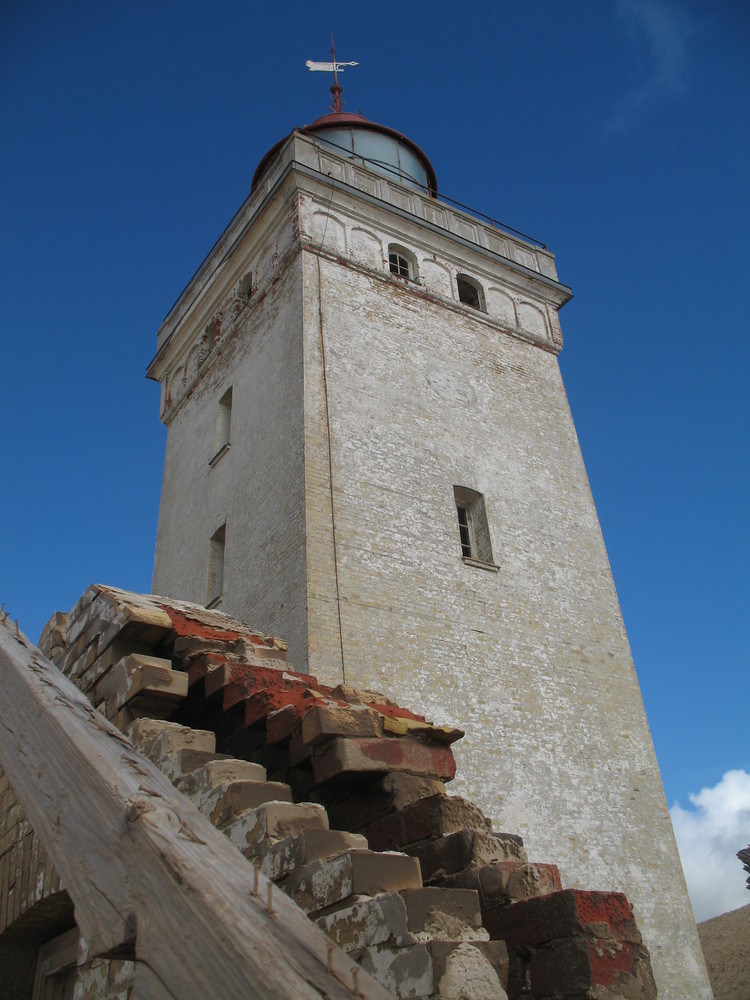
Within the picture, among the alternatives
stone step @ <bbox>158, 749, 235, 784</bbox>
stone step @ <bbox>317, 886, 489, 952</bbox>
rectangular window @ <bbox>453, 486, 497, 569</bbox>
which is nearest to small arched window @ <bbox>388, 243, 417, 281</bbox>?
rectangular window @ <bbox>453, 486, 497, 569</bbox>

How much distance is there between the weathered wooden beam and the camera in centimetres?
206

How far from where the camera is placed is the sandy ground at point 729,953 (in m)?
20.1

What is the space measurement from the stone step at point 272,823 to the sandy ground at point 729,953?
18.9 meters

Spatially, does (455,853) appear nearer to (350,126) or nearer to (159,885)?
(159,885)

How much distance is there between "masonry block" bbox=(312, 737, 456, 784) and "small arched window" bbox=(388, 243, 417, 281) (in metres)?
12.5

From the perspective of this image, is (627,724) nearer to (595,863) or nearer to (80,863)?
(595,863)

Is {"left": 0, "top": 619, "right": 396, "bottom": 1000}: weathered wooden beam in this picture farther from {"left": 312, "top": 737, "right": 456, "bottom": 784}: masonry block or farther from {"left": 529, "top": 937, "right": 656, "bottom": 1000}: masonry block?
{"left": 529, "top": 937, "right": 656, "bottom": 1000}: masonry block

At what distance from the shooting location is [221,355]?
16562 millimetres

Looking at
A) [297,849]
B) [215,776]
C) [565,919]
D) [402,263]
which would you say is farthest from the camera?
[402,263]

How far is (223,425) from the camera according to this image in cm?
1560

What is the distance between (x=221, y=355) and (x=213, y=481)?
2980 millimetres

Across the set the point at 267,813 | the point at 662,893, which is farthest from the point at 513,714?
the point at 267,813

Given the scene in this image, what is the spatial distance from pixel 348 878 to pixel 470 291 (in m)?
15.2

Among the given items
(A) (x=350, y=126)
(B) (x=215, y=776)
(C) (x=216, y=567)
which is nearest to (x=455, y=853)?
(B) (x=215, y=776)
